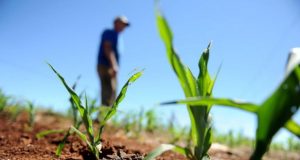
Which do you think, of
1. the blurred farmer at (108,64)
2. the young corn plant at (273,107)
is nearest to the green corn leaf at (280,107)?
the young corn plant at (273,107)

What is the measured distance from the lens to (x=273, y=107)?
84 centimetres

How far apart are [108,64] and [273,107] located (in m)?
4.82

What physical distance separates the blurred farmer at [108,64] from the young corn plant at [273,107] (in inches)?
183

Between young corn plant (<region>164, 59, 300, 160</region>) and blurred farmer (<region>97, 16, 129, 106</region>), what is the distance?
15.2 feet

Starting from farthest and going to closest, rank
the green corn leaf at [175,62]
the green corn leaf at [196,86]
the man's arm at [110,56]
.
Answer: the man's arm at [110,56]
the green corn leaf at [196,86]
the green corn leaf at [175,62]

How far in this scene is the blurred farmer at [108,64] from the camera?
18.1 feet

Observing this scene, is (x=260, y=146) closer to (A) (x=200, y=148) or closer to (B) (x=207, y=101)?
(B) (x=207, y=101)

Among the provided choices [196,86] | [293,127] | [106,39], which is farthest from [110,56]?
[293,127]

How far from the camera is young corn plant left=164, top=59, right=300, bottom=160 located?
2.69ft

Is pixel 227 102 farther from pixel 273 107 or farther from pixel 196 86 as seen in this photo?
pixel 196 86

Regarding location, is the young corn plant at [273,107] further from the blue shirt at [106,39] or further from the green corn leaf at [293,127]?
the blue shirt at [106,39]

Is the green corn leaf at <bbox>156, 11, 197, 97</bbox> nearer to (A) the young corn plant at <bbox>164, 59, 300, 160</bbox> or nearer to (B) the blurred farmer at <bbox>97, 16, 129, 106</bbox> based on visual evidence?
(A) the young corn plant at <bbox>164, 59, 300, 160</bbox>

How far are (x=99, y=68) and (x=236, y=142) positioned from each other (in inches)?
94.3

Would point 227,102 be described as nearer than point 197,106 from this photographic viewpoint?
Yes
